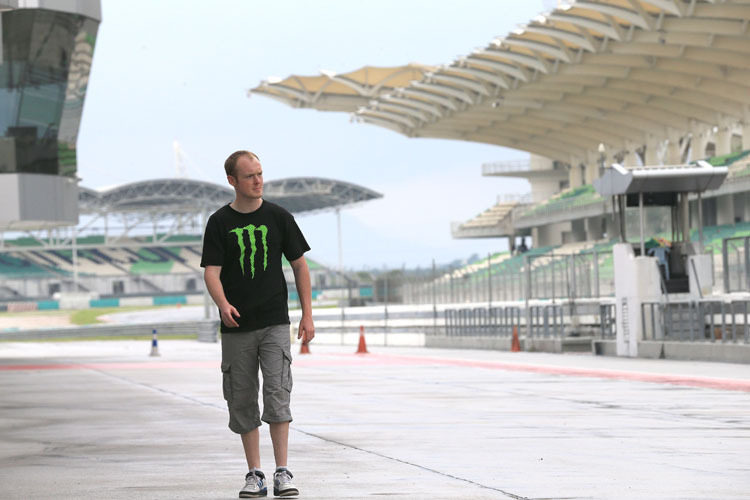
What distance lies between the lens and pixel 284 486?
23.1 feet

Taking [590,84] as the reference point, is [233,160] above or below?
below

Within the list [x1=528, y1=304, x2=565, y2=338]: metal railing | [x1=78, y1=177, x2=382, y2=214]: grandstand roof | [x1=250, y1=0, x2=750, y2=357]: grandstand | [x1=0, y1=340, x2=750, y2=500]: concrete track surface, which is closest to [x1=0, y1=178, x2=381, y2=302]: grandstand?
[x1=78, y1=177, x2=382, y2=214]: grandstand roof

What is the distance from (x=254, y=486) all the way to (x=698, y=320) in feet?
61.7

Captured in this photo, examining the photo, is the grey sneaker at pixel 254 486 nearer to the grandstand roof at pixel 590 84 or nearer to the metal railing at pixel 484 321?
the metal railing at pixel 484 321

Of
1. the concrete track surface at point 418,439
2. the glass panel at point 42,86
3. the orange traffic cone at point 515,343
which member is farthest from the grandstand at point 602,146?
the glass panel at point 42,86

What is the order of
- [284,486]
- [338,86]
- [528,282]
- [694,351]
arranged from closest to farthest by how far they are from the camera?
1. [284,486]
2. [694,351]
3. [528,282]
4. [338,86]

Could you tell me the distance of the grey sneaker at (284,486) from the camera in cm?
705

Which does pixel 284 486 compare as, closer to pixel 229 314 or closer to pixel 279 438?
pixel 279 438

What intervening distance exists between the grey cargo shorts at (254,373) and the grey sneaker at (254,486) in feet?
0.96

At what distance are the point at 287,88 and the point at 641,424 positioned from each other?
63848 mm

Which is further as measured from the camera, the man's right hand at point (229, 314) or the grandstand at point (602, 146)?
the grandstand at point (602, 146)

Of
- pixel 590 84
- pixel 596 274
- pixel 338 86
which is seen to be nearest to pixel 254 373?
pixel 596 274

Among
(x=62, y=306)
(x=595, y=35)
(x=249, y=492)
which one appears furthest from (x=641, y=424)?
(x=62, y=306)

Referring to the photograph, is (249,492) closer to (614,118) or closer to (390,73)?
(614,118)
